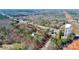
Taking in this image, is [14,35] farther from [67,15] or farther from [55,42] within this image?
[67,15]

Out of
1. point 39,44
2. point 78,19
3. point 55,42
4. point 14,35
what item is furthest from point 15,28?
point 78,19

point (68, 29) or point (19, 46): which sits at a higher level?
point (68, 29)

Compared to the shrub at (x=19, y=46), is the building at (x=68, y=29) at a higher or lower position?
higher

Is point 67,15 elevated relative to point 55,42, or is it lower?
elevated

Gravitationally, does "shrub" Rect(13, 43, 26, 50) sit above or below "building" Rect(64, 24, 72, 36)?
below
